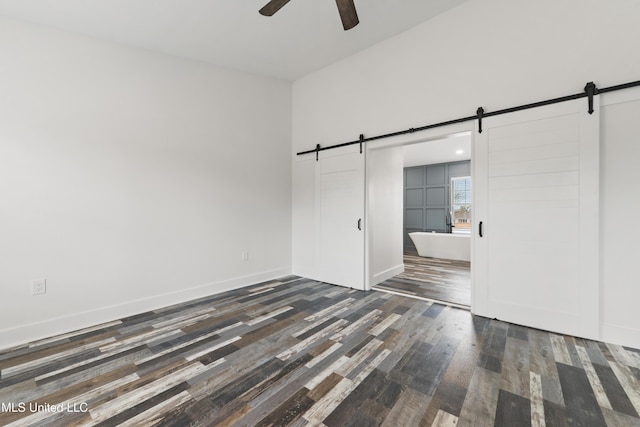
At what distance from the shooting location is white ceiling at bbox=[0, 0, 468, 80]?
2.57 m

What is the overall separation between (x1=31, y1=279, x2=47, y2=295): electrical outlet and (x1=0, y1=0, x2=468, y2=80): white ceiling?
96.2 inches

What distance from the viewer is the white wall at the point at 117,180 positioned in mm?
2500

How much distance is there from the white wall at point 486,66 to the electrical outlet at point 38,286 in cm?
367

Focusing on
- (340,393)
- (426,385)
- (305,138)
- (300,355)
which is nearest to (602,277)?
(426,385)

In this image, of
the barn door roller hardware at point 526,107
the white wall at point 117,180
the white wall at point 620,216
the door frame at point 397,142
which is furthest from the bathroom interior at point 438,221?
the white wall at point 117,180

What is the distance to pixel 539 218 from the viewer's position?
2533mm

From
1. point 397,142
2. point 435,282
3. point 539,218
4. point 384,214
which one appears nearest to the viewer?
point 539,218

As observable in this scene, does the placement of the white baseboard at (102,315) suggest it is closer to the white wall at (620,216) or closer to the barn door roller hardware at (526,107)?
the barn door roller hardware at (526,107)

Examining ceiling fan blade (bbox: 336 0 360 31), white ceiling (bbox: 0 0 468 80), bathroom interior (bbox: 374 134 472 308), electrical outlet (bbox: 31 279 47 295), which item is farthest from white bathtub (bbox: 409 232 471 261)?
electrical outlet (bbox: 31 279 47 295)

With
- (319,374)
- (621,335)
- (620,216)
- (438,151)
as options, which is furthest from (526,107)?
(438,151)

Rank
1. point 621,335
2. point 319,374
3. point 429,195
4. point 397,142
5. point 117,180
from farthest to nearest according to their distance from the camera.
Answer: point 429,195 < point 397,142 < point 117,180 < point 621,335 < point 319,374

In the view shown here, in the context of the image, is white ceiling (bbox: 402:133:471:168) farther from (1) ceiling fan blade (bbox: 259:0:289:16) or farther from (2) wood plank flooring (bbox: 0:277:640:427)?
(2) wood plank flooring (bbox: 0:277:640:427)

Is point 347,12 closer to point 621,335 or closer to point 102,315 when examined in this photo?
point 621,335

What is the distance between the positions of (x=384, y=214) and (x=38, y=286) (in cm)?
414
